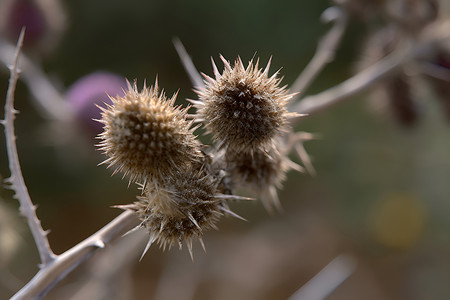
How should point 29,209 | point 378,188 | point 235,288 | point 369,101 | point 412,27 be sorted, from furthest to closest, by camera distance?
1. point 378,188
2. point 235,288
3. point 369,101
4. point 412,27
5. point 29,209

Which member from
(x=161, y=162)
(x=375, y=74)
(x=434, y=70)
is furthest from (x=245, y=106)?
(x=434, y=70)

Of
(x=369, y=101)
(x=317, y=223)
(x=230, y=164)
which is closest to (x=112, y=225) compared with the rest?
(x=230, y=164)

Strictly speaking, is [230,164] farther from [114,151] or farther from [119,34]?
[119,34]

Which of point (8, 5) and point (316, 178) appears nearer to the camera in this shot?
point (8, 5)

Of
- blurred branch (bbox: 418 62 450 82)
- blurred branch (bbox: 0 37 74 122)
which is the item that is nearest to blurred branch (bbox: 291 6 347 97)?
blurred branch (bbox: 418 62 450 82)

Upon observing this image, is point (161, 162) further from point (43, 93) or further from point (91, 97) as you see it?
point (43, 93)

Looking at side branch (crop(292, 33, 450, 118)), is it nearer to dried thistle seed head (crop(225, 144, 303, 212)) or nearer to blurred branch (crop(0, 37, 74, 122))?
dried thistle seed head (crop(225, 144, 303, 212))

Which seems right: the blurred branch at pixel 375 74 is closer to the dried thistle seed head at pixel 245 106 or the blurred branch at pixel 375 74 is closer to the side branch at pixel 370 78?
the side branch at pixel 370 78
